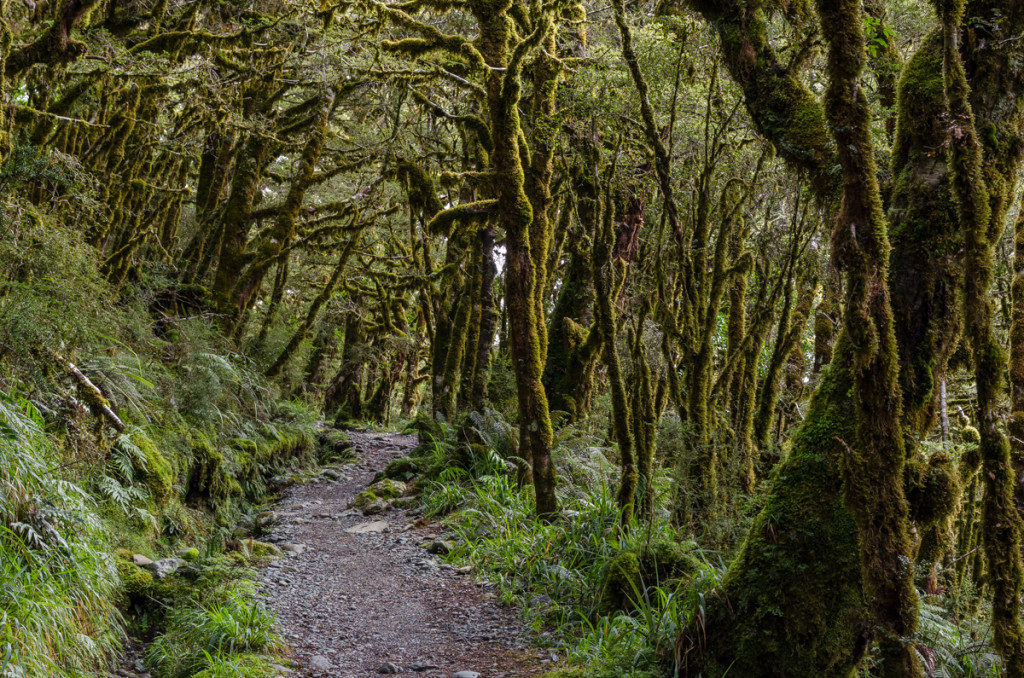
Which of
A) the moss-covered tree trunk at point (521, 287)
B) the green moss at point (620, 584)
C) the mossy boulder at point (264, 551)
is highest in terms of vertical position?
the moss-covered tree trunk at point (521, 287)

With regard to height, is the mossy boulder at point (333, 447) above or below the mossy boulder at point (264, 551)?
above

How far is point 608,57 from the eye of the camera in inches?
330

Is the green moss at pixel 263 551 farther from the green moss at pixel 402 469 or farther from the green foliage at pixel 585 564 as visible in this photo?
the green moss at pixel 402 469

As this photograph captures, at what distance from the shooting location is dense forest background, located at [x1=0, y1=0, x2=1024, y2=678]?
3656mm

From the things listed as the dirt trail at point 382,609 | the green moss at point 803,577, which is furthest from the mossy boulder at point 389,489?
the green moss at point 803,577

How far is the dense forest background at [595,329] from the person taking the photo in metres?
3.66

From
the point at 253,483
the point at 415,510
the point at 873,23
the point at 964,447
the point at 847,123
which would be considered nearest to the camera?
the point at 847,123

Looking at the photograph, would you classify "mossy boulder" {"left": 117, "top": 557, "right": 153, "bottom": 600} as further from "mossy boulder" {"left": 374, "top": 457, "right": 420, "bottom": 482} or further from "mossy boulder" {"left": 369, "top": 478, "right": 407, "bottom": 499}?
"mossy boulder" {"left": 374, "top": 457, "right": 420, "bottom": 482}

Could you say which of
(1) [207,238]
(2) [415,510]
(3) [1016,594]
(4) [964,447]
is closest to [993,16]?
(3) [1016,594]

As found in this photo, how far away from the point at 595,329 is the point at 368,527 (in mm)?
4466

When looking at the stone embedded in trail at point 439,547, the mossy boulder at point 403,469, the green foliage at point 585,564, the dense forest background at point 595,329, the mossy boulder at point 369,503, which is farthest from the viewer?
the mossy boulder at point 403,469

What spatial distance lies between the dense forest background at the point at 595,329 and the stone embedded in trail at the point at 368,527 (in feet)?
3.14

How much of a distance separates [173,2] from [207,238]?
5968 millimetres

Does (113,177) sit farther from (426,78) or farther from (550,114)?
(550,114)
